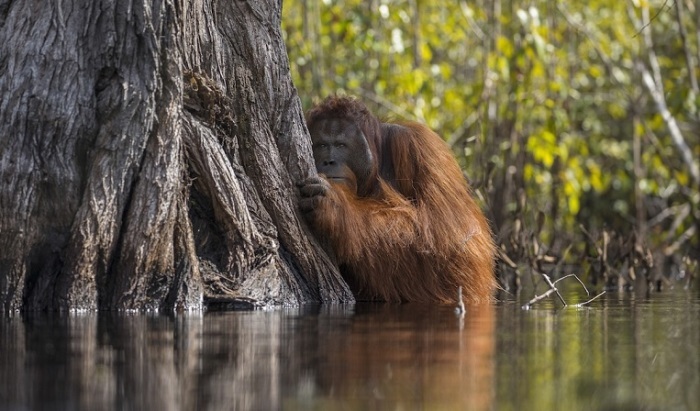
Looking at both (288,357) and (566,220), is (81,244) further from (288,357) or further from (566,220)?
(566,220)

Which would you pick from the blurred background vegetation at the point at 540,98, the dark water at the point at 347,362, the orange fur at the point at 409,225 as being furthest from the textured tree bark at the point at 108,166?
the blurred background vegetation at the point at 540,98

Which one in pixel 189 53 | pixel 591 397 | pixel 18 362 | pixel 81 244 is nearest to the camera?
pixel 591 397

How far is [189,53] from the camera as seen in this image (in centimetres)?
599

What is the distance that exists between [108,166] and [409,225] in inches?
71.1

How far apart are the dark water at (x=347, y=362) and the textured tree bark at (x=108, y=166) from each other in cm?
33

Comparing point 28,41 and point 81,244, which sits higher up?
point 28,41

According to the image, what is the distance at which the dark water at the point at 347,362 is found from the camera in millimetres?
2928

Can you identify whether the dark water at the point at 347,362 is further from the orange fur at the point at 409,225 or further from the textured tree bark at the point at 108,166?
the orange fur at the point at 409,225

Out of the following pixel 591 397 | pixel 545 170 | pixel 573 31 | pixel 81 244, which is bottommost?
pixel 591 397

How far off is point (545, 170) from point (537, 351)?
11.0 meters

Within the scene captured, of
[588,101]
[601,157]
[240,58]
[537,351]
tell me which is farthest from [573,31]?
[537,351]

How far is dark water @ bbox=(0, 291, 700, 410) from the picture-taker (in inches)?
115

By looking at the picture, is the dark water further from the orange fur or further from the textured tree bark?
the orange fur

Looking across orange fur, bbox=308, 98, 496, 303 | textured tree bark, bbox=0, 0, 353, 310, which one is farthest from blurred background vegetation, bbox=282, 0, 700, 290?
textured tree bark, bbox=0, 0, 353, 310
